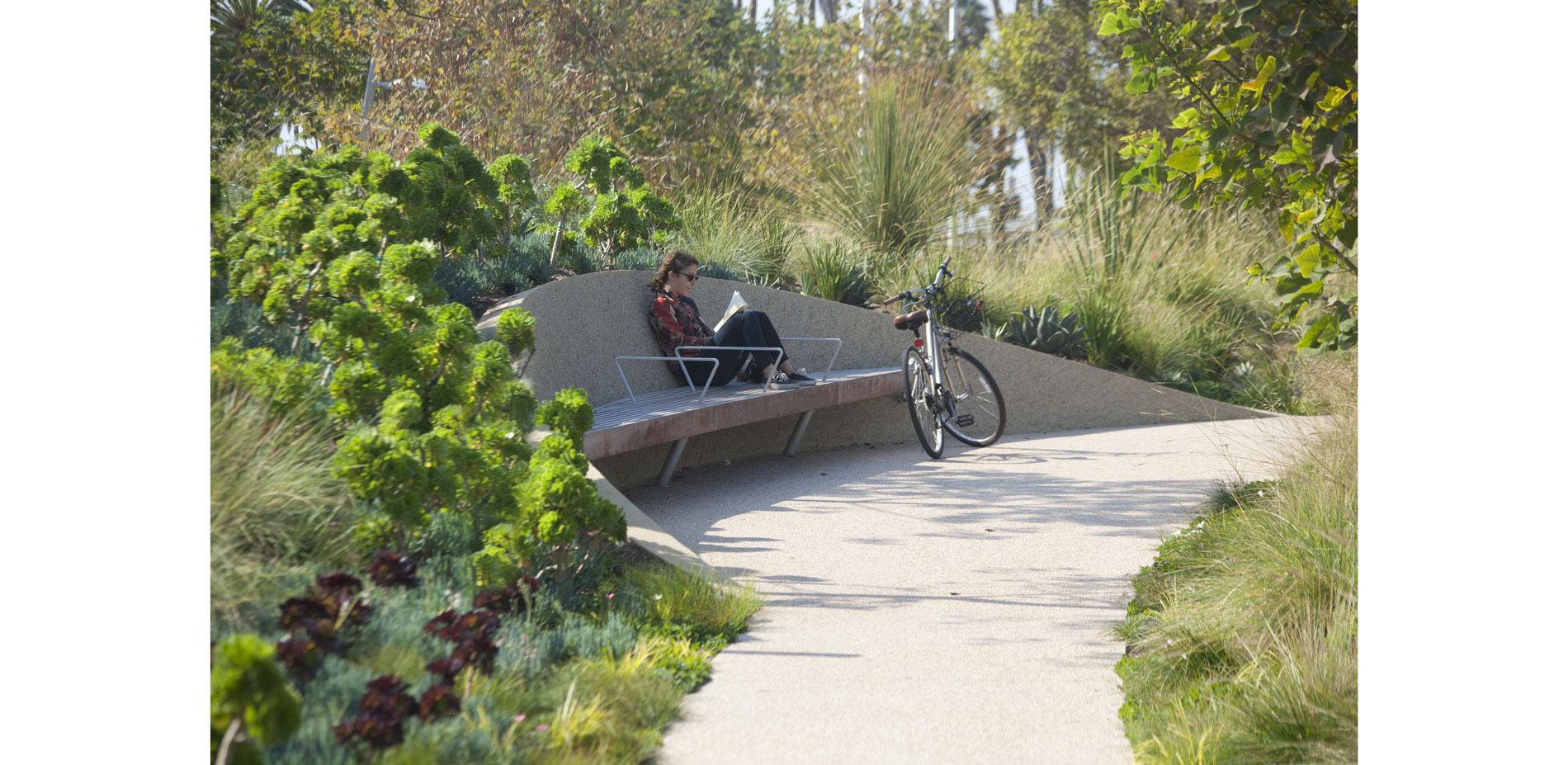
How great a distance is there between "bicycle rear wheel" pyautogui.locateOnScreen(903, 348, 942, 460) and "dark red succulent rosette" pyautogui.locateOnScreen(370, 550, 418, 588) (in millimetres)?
5012

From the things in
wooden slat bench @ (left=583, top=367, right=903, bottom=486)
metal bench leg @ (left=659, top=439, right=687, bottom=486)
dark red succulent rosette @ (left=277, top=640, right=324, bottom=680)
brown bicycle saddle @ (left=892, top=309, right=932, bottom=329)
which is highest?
brown bicycle saddle @ (left=892, top=309, right=932, bottom=329)

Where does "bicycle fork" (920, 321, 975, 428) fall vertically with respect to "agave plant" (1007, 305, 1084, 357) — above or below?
below

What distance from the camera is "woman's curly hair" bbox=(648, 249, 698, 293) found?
7289mm

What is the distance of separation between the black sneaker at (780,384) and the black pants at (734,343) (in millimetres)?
114

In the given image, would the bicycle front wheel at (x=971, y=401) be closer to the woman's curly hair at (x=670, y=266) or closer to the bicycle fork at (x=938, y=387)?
the bicycle fork at (x=938, y=387)

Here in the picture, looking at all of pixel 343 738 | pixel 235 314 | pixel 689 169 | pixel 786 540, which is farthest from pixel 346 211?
pixel 689 169

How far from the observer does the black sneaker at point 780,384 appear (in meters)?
7.16

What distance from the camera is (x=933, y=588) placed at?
445 centimetres

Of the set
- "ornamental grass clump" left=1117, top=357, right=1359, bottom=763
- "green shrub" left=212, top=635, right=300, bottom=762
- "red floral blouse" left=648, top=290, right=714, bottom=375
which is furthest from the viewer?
"red floral blouse" left=648, top=290, right=714, bottom=375

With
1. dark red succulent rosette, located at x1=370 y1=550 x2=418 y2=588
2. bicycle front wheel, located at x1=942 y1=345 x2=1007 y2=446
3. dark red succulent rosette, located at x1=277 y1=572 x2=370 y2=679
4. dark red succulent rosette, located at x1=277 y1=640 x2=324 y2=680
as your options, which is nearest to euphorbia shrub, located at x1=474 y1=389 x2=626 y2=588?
dark red succulent rosette, located at x1=370 y1=550 x2=418 y2=588

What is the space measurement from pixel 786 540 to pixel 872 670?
191 cm

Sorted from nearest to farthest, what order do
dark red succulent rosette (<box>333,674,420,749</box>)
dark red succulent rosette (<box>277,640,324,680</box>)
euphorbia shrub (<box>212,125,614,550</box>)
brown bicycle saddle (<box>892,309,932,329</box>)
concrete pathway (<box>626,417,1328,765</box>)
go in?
dark red succulent rosette (<box>333,674,420,749</box>), dark red succulent rosette (<box>277,640,324,680</box>), concrete pathway (<box>626,417,1328,765</box>), euphorbia shrub (<box>212,125,614,550</box>), brown bicycle saddle (<box>892,309,932,329</box>)

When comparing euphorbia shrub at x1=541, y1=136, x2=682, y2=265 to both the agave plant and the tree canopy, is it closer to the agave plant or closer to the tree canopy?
the agave plant

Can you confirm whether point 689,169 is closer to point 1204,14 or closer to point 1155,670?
point 1204,14
